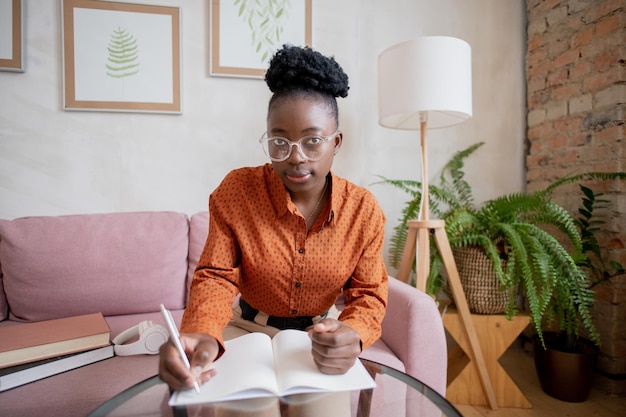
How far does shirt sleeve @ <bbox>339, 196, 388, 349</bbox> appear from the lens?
0.88 meters

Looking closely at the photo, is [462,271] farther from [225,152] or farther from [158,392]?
[158,392]

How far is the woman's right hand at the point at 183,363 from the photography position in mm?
575

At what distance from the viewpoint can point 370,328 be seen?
864mm

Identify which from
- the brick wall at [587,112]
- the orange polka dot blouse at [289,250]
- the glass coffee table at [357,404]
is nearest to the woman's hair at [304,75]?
the orange polka dot blouse at [289,250]

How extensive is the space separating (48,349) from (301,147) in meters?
0.91

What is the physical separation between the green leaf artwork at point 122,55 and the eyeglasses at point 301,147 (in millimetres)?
1302

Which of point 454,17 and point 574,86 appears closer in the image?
point 574,86

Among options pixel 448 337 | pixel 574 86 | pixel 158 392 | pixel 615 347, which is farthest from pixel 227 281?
pixel 574 86

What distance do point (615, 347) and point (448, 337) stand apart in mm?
733

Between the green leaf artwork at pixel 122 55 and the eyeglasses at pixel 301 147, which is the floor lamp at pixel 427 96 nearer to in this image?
the eyeglasses at pixel 301 147

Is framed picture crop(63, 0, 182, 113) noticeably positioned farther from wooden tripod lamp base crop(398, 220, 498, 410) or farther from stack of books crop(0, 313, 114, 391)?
wooden tripod lamp base crop(398, 220, 498, 410)

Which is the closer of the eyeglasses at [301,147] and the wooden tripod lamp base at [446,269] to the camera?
the eyeglasses at [301,147]

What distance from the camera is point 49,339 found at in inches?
42.1

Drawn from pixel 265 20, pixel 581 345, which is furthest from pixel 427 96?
pixel 581 345
